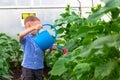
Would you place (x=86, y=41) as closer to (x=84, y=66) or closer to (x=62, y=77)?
(x=84, y=66)

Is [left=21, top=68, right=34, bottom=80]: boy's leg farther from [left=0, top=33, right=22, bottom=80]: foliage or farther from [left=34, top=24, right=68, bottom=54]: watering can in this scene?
[left=0, top=33, right=22, bottom=80]: foliage

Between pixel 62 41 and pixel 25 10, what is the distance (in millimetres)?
2935

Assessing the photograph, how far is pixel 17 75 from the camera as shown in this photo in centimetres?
550

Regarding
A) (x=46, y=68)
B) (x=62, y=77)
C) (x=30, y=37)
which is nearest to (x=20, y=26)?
(x=46, y=68)

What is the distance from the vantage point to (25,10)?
6070mm

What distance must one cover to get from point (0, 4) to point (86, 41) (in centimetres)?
482

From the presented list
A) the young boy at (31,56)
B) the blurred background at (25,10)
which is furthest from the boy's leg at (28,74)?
the blurred background at (25,10)

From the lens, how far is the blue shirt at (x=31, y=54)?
3956 mm

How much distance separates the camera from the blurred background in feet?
19.8

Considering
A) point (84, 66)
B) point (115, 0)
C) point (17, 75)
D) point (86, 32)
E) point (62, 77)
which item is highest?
point (115, 0)

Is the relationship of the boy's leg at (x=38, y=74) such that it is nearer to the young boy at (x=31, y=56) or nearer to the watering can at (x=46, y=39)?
the young boy at (x=31, y=56)

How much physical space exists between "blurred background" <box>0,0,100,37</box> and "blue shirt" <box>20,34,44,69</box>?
6.71 feet

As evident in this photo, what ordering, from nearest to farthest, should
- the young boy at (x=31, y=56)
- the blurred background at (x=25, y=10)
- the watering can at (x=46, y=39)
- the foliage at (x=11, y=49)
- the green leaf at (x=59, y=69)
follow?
the green leaf at (x=59, y=69) < the watering can at (x=46, y=39) < the young boy at (x=31, y=56) < the foliage at (x=11, y=49) < the blurred background at (x=25, y=10)

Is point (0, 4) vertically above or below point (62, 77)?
above
